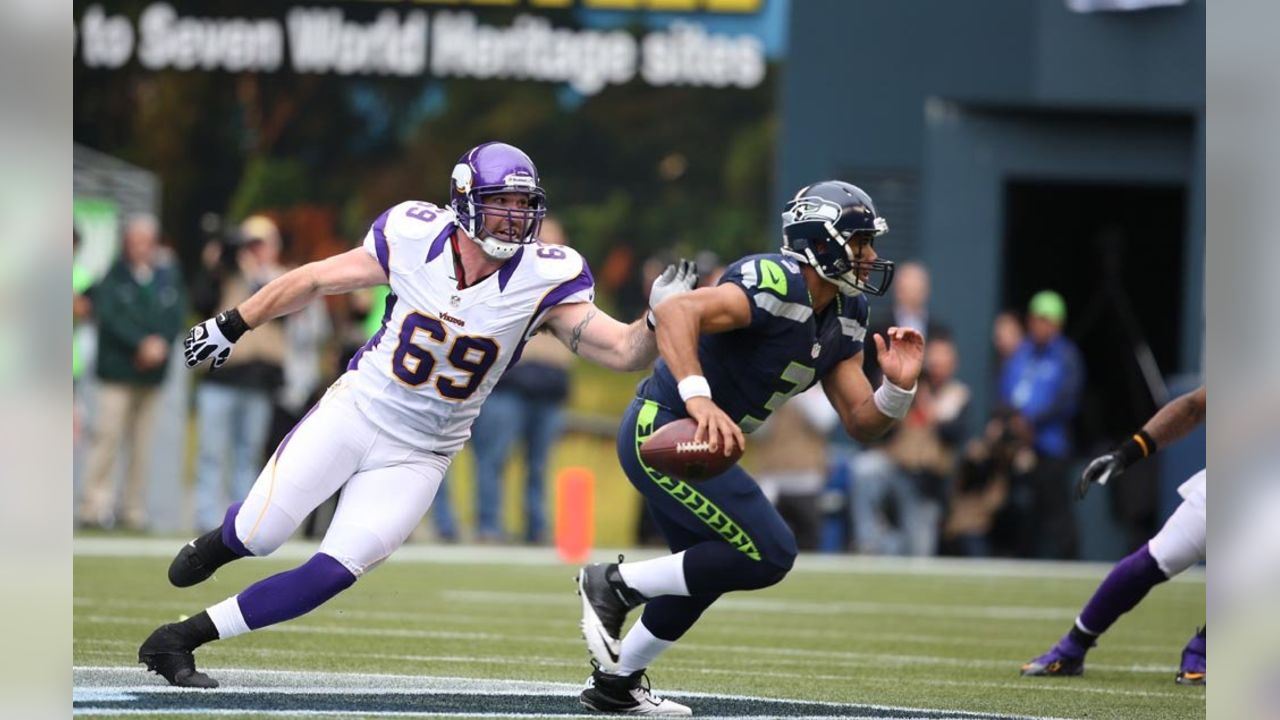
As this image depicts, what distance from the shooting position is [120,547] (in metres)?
11.5

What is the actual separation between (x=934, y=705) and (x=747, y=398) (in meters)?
1.06

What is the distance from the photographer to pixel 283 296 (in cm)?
588

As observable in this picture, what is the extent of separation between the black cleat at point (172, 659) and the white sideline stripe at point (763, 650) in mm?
2153

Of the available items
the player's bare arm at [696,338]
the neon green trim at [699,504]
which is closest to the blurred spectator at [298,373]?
the neon green trim at [699,504]

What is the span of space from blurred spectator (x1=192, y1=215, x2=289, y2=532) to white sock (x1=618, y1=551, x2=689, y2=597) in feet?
23.4

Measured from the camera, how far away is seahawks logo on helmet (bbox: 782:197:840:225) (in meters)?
5.61

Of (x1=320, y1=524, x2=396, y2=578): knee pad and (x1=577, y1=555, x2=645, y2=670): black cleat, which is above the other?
(x1=320, y1=524, x2=396, y2=578): knee pad

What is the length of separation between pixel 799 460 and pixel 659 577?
7539 millimetres

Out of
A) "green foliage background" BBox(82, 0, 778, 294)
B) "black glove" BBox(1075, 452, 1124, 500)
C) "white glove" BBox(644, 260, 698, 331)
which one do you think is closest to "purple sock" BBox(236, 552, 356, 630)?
"white glove" BBox(644, 260, 698, 331)

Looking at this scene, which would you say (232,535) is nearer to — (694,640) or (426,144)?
(694,640)

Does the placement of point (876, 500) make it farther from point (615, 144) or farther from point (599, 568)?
point (599, 568)

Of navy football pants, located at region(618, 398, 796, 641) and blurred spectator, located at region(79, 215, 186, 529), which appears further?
blurred spectator, located at region(79, 215, 186, 529)

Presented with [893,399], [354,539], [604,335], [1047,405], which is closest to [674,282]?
[604,335]

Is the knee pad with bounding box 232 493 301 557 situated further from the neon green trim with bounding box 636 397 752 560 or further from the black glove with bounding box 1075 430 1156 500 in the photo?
the black glove with bounding box 1075 430 1156 500
